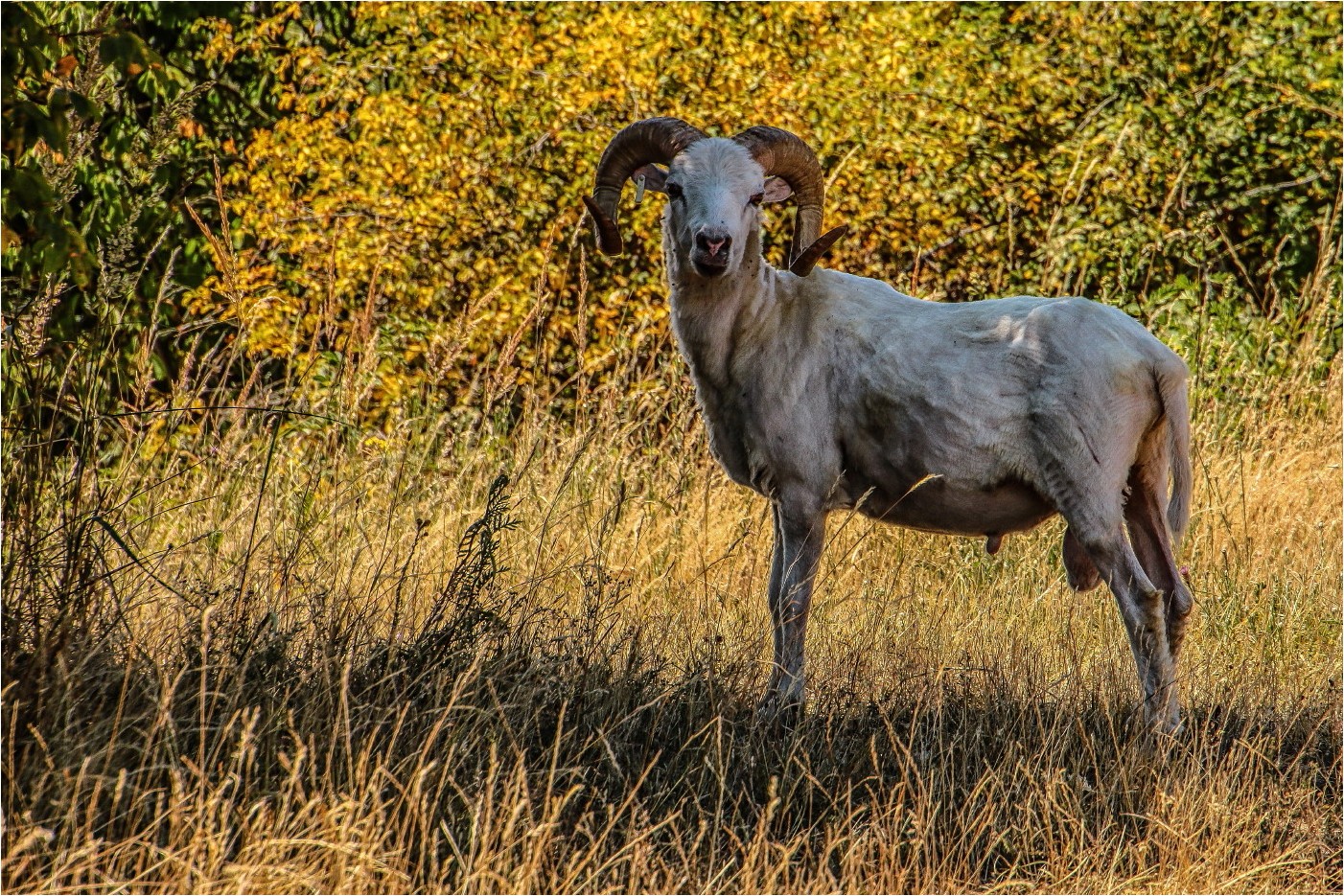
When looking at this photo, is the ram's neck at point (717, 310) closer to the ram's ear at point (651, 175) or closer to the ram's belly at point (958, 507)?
the ram's ear at point (651, 175)

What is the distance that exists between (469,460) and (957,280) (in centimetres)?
525

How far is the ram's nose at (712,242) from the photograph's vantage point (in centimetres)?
484

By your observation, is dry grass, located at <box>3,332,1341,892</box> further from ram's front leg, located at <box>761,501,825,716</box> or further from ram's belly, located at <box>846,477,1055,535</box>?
ram's belly, located at <box>846,477,1055,535</box>

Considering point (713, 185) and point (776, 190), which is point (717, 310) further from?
point (776, 190)

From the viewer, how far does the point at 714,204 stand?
4977mm

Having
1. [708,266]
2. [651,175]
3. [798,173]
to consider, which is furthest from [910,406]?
[651,175]

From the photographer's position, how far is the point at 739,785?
4.25m

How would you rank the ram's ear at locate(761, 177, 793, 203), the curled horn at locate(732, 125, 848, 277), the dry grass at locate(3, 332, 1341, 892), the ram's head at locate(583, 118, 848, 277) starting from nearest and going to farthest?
the dry grass at locate(3, 332, 1341, 892), the ram's head at locate(583, 118, 848, 277), the curled horn at locate(732, 125, 848, 277), the ram's ear at locate(761, 177, 793, 203)

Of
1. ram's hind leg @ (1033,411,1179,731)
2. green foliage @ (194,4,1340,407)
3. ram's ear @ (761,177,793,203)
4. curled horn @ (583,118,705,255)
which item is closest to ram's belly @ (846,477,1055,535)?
ram's hind leg @ (1033,411,1179,731)

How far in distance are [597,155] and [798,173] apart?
4378 mm

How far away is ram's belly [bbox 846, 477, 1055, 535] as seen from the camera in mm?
4996

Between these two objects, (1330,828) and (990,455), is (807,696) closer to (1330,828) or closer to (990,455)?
(990,455)

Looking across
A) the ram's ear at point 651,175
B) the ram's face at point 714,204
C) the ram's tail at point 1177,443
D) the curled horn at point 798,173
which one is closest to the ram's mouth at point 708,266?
the ram's face at point 714,204

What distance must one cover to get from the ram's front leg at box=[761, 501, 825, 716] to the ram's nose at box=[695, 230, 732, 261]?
926 millimetres
